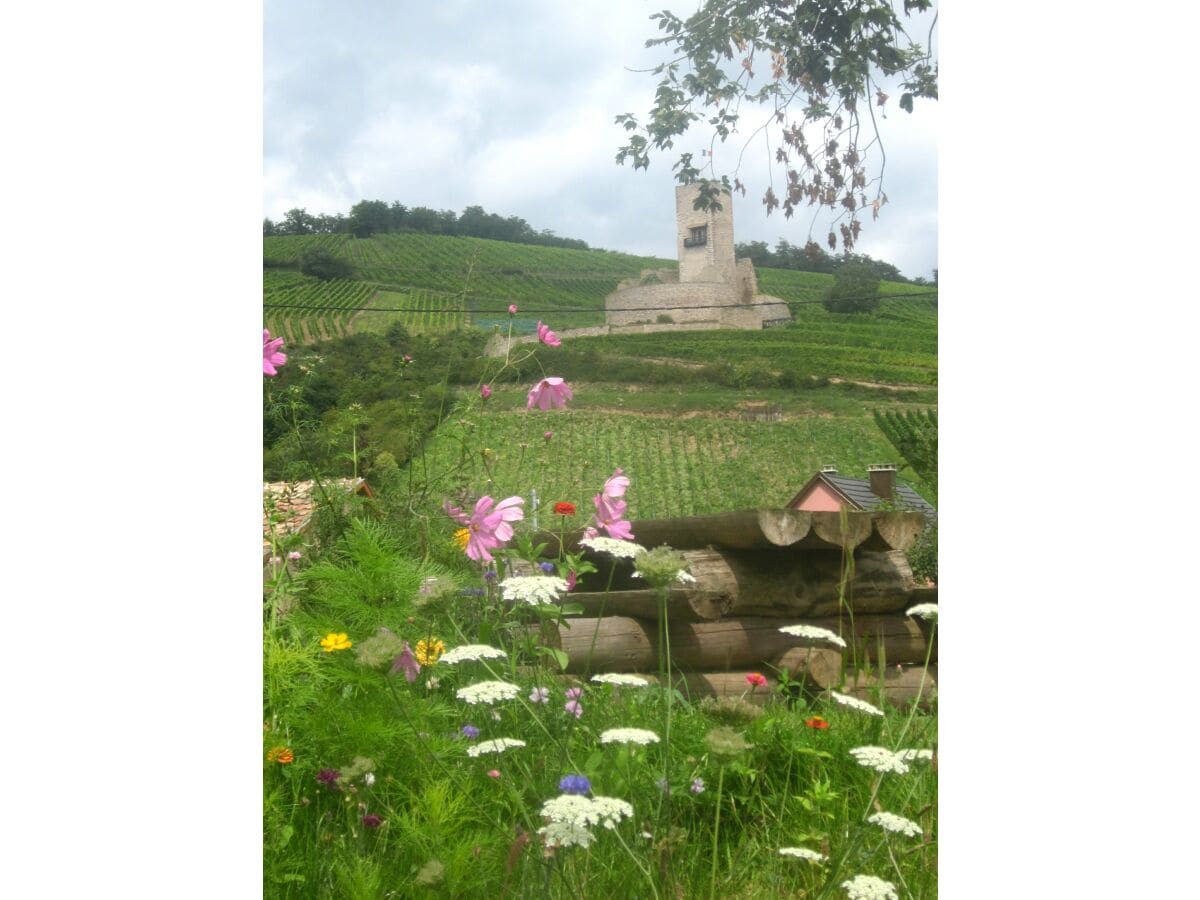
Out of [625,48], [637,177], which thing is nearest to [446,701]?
[637,177]

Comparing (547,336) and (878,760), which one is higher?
(547,336)

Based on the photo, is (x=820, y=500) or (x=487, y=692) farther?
(x=820, y=500)

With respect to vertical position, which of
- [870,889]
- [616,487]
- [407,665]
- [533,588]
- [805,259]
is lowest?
[870,889]

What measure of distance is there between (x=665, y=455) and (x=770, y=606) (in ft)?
1.41

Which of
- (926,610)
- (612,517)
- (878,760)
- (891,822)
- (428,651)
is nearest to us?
(891,822)

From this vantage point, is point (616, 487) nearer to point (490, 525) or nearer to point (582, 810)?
point (490, 525)

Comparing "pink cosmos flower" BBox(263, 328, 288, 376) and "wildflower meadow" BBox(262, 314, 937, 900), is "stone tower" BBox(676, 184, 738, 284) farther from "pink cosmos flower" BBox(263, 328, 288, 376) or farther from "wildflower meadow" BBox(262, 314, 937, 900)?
"pink cosmos flower" BBox(263, 328, 288, 376)

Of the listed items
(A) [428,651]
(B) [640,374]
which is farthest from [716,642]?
(A) [428,651]

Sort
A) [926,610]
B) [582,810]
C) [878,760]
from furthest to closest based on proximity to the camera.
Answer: [926,610] < [878,760] < [582,810]

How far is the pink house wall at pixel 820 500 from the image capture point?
223cm

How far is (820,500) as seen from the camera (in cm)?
223

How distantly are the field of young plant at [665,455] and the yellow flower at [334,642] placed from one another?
493 millimetres

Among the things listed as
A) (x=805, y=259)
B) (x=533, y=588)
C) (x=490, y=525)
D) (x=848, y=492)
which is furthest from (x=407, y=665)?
(x=805, y=259)
